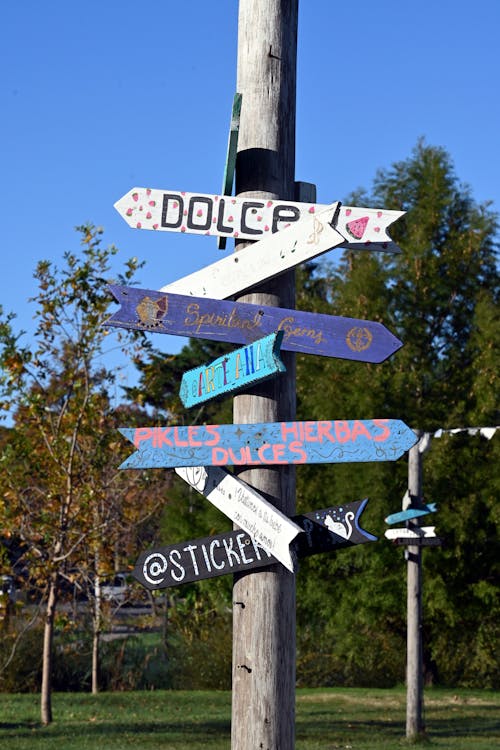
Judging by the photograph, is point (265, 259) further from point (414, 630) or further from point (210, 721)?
point (210, 721)

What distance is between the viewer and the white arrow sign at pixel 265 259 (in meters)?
4.30

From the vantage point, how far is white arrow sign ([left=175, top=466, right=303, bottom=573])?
164 inches

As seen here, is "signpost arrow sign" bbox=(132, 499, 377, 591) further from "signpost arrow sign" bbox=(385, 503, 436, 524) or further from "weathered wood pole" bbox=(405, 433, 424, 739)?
"weathered wood pole" bbox=(405, 433, 424, 739)

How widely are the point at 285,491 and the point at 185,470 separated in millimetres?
422

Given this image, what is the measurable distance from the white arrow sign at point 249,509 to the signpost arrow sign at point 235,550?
0.07 metres

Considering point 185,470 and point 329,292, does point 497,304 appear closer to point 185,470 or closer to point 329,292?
point 329,292

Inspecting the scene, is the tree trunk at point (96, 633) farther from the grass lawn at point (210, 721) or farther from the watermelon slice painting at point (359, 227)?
the watermelon slice painting at point (359, 227)

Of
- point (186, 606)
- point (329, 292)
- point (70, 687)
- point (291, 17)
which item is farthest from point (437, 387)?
point (291, 17)

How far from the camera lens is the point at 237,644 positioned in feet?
14.2

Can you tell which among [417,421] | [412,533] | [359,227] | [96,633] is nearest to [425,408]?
[417,421]

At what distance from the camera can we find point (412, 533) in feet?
50.4

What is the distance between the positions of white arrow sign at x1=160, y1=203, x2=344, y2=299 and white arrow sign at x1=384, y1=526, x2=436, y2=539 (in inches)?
442

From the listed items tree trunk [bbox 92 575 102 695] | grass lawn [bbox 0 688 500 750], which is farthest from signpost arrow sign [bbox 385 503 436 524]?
tree trunk [bbox 92 575 102 695]

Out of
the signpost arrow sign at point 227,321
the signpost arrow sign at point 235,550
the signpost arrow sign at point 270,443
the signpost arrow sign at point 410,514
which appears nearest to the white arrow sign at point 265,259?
the signpost arrow sign at point 227,321
